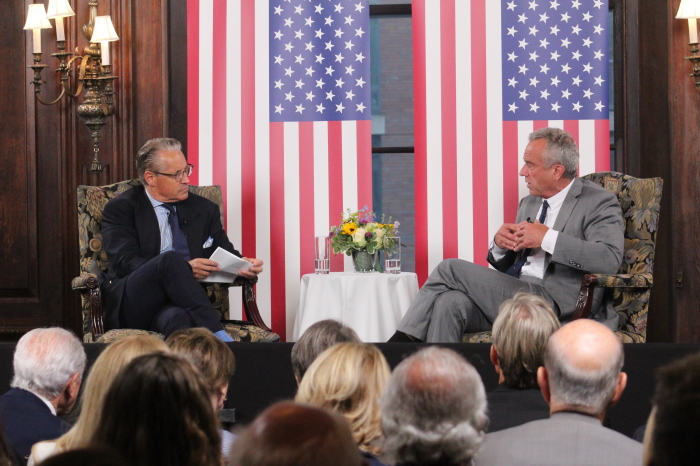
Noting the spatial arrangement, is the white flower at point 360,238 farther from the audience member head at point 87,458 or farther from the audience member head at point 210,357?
the audience member head at point 87,458

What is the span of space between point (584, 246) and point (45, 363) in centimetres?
238

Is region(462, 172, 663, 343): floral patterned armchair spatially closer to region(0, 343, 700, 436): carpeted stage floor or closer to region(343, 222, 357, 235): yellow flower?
region(0, 343, 700, 436): carpeted stage floor

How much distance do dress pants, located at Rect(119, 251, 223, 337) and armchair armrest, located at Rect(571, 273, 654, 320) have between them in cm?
149

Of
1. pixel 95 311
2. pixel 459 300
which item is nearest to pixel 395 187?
pixel 459 300

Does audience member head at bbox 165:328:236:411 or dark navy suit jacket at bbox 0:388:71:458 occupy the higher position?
audience member head at bbox 165:328:236:411

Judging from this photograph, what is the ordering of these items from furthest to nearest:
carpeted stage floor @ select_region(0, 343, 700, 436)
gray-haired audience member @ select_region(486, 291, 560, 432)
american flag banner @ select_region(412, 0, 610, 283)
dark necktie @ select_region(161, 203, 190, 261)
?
american flag banner @ select_region(412, 0, 610, 283), dark necktie @ select_region(161, 203, 190, 261), carpeted stage floor @ select_region(0, 343, 700, 436), gray-haired audience member @ select_region(486, 291, 560, 432)

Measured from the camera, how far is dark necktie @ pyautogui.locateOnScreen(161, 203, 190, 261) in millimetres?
3994

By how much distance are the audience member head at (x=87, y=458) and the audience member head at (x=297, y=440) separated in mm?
132

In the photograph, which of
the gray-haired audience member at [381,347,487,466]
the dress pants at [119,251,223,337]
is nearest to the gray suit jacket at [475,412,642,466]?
the gray-haired audience member at [381,347,487,466]

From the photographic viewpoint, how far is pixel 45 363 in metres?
1.88

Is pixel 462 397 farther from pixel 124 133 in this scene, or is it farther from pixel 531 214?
pixel 124 133

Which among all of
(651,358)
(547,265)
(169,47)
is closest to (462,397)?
(651,358)

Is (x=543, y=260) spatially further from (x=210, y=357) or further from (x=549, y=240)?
(x=210, y=357)

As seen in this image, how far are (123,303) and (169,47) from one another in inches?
69.7
